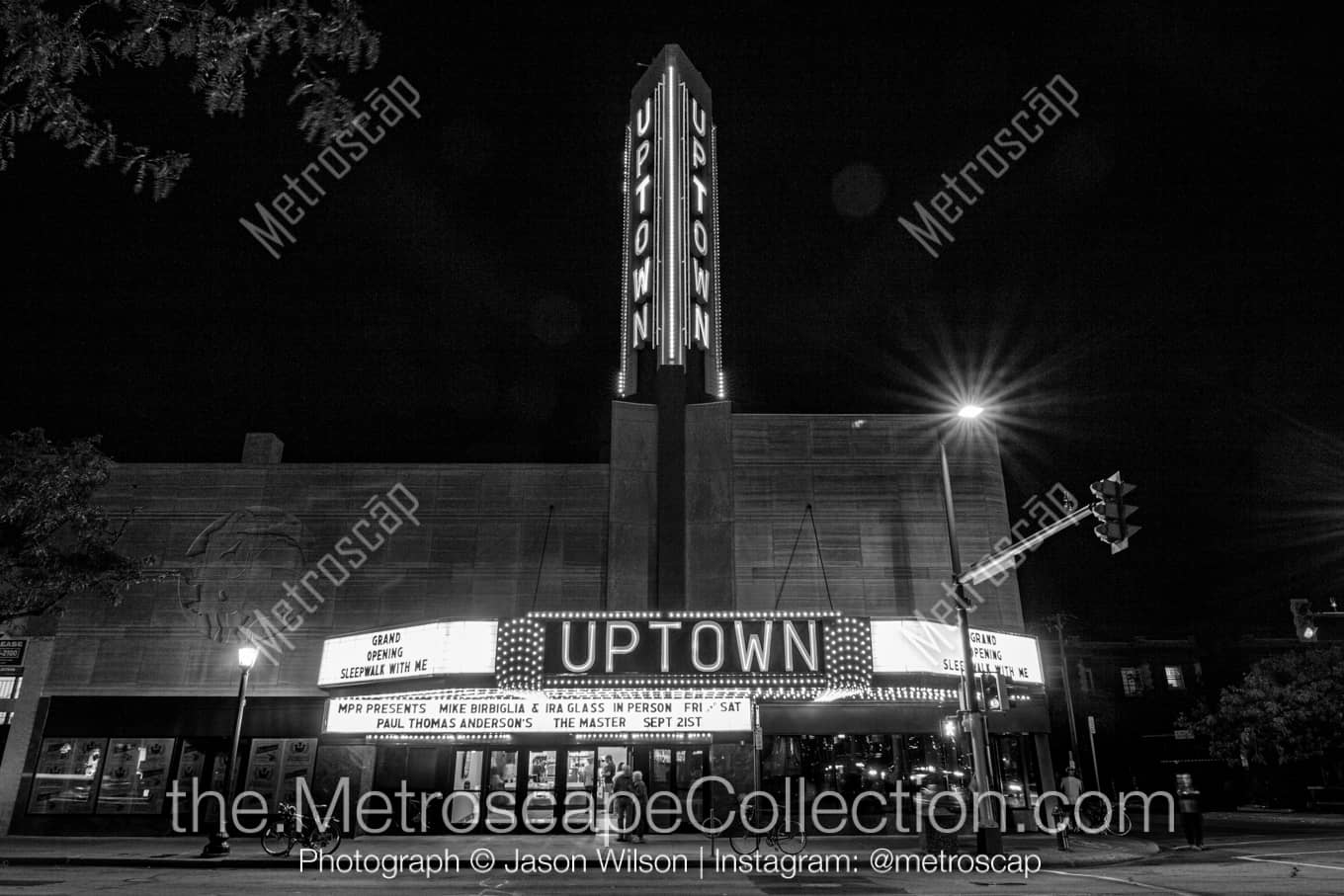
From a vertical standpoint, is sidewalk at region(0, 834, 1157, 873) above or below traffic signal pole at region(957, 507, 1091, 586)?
below

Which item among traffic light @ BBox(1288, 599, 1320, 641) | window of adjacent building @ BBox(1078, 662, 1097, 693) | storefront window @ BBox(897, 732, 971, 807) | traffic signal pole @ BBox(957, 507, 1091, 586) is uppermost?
window of adjacent building @ BBox(1078, 662, 1097, 693)

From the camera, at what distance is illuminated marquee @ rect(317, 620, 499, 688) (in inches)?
758

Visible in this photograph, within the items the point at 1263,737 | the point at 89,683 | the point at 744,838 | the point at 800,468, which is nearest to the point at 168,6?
the point at 744,838

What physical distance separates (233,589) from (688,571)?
13477mm

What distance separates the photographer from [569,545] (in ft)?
81.4

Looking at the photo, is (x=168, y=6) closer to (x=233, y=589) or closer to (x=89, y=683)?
(x=233, y=589)

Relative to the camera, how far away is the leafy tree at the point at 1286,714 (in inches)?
1404

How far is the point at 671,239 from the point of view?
25453 millimetres

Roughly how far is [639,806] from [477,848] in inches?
153

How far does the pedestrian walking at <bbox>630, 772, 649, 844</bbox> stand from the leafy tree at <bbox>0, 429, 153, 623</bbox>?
14.8 m

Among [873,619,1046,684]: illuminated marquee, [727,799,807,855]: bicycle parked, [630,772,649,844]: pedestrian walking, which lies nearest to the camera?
[727,799,807,855]: bicycle parked

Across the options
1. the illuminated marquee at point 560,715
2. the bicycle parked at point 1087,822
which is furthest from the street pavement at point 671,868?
the illuminated marquee at point 560,715

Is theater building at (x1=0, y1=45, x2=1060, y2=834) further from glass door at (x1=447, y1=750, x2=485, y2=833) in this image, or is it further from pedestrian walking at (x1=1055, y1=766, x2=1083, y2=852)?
pedestrian walking at (x1=1055, y1=766, x2=1083, y2=852)

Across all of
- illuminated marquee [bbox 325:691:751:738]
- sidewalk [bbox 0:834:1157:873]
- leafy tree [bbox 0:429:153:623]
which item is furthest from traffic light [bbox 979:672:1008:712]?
leafy tree [bbox 0:429:153:623]
